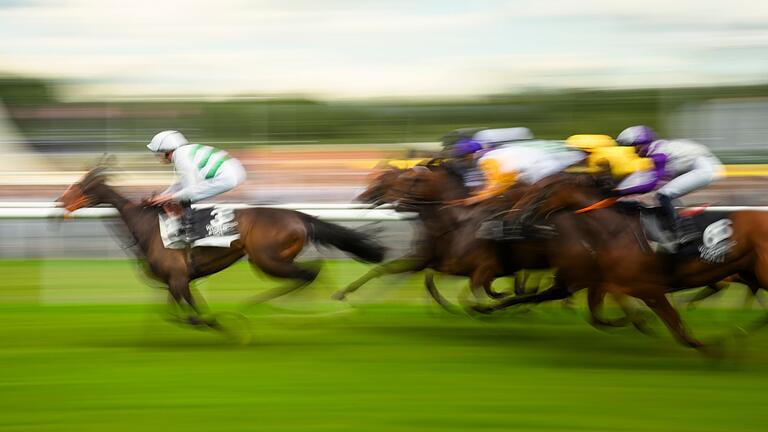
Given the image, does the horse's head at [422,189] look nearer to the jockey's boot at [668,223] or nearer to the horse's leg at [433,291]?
the horse's leg at [433,291]

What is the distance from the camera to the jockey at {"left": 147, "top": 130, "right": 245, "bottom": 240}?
575 centimetres

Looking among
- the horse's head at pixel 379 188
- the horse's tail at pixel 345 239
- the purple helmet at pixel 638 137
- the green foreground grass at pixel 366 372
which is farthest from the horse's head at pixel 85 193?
the purple helmet at pixel 638 137

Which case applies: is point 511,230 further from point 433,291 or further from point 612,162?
point 433,291

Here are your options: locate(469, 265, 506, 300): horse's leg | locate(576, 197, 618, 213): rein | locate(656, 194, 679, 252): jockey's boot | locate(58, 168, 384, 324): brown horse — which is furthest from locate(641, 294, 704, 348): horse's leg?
locate(58, 168, 384, 324): brown horse

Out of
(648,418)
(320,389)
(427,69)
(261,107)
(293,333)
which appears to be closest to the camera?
(648,418)

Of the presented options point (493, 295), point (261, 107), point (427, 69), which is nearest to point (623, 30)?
point (427, 69)

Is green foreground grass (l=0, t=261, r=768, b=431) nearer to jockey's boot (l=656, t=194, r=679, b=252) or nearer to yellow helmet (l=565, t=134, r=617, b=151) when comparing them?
jockey's boot (l=656, t=194, r=679, b=252)

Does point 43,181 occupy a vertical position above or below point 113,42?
below

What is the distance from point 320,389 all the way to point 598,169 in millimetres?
2040

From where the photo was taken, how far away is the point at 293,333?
626cm

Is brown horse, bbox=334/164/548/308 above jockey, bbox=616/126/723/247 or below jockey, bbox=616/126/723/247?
below

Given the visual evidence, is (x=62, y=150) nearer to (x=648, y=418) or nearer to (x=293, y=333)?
(x=293, y=333)

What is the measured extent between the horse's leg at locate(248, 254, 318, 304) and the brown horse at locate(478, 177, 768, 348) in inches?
54.9

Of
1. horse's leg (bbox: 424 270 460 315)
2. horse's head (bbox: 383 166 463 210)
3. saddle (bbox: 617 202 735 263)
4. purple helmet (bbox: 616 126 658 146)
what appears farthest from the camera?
horse's leg (bbox: 424 270 460 315)
